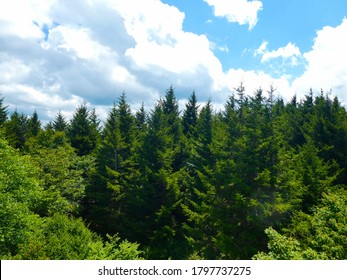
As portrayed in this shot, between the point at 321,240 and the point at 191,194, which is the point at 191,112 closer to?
the point at 191,194

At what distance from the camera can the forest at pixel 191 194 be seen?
16500 mm

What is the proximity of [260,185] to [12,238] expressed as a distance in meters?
17.0

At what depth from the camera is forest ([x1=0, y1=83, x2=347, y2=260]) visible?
54.1ft

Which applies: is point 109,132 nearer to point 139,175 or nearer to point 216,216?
point 139,175

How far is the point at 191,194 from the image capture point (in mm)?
28875

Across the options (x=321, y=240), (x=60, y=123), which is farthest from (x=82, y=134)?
(x=321, y=240)

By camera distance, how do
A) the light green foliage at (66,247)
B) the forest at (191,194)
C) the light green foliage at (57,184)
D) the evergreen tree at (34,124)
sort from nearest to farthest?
the light green foliage at (66,247), the forest at (191,194), the light green foliage at (57,184), the evergreen tree at (34,124)

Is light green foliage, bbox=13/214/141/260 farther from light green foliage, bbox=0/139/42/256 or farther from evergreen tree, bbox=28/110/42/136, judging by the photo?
evergreen tree, bbox=28/110/42/136

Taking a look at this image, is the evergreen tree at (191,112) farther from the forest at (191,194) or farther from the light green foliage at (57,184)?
the light green foliage at (57,184)

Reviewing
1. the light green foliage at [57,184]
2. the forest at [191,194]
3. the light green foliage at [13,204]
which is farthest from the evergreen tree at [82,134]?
the light green foliage at [13,204]

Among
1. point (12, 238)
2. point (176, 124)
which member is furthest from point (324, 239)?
point (176, 124)

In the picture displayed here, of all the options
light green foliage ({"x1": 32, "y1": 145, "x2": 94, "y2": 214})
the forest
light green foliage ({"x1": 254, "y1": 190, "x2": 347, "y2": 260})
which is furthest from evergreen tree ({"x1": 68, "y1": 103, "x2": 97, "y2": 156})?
light green foliage ({"x1": 254, "y1": 190, "x2": 347, "y2": 260})

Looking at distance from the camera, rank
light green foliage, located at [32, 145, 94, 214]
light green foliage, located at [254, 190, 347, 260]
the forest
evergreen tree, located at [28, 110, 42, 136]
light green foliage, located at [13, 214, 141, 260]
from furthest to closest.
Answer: evergreen tree, located at [28, 110, 42, 136] → light green foliage, located at [32, 145, 94, 214] → the forest → light green foliage, located at [13, 214, 141, 260] → light green foliage, located at [254, 190, 347, 260]

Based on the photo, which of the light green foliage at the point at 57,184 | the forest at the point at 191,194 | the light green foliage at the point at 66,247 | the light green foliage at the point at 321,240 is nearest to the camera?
the light green foliage at the point at 321,240
